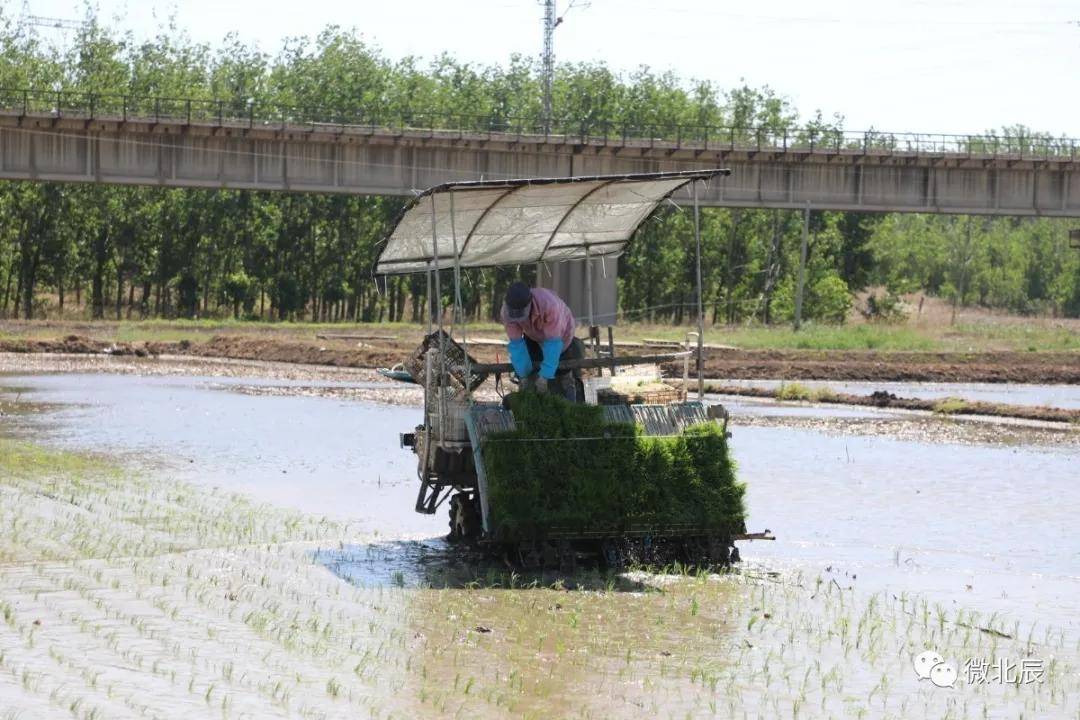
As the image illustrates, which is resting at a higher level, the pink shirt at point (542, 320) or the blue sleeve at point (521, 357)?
the pink shirt at point (542, 320)

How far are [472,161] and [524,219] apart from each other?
43.7m

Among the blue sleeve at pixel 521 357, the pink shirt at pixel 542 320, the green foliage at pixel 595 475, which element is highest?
the pink shirt at pixel 542 320

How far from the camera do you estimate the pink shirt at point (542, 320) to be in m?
14.0

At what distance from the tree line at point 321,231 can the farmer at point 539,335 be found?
55860 mm

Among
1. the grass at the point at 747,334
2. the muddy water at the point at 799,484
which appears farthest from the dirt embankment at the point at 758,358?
the muddy water at the point at 799,484

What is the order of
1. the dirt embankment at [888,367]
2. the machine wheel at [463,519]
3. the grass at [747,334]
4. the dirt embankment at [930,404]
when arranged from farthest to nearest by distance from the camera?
the grass at [747,334] → the dirt embankment at [888,367] → the dirt embankment at [930,404] → the machine wheel at [463,519]

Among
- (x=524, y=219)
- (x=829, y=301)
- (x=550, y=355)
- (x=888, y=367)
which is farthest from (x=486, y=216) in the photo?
(x=829, y=301)

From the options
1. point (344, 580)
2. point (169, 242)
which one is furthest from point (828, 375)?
point (169, 242)

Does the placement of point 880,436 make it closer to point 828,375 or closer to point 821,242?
point 828,375

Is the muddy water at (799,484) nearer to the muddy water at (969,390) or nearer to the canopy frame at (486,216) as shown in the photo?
the canopy frame at (486,216)

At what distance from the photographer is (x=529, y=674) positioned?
34.1 feet

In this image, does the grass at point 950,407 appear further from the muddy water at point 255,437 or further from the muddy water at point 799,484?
the muddy water at point 255,437

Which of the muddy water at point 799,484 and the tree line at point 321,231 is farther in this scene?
the tree line at point 321,231

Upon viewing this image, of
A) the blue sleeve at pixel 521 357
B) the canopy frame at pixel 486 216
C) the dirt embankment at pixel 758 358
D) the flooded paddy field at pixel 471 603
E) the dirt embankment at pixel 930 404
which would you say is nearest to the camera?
the flooded paddy field at pixel 471 603
